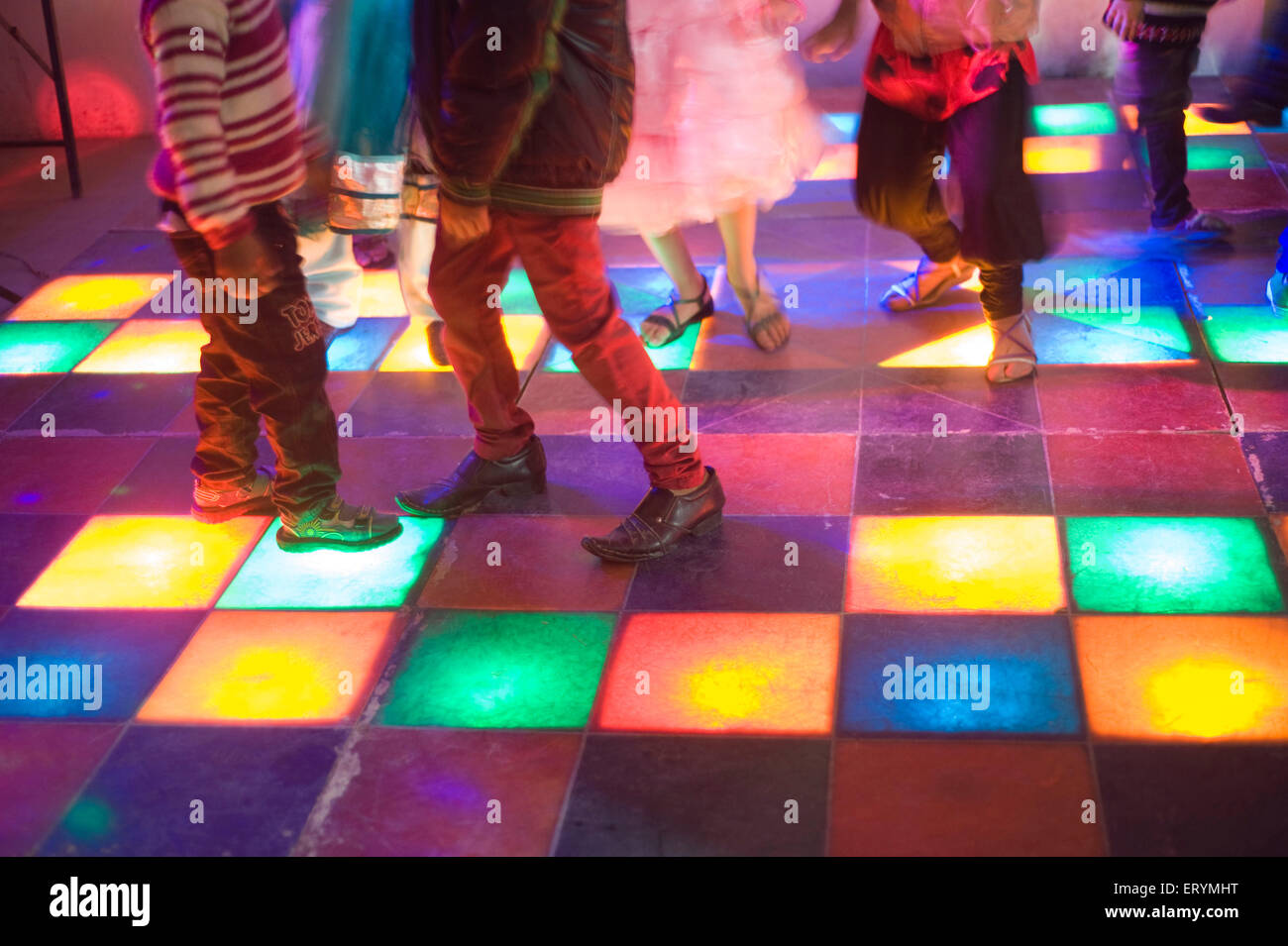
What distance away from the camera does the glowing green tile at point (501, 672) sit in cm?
252

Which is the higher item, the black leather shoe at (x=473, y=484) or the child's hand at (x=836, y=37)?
the child's hand at (x=836, y=37)

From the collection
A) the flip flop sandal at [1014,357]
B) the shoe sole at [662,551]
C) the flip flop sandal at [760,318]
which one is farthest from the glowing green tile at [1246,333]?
the shoe sole at [662,551]

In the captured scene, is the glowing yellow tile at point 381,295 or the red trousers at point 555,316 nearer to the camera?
the red trousers at point 555,316

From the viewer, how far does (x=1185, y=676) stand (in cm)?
245

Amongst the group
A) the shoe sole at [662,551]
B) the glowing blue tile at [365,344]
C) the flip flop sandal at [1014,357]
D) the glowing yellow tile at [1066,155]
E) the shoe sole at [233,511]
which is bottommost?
the shoe sole at [233,511]

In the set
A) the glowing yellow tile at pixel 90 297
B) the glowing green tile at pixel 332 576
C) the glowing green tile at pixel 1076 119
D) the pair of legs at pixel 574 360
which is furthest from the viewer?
the glowing green tile at pixel 1076 119

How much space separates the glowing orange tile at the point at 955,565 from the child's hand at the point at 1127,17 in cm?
200

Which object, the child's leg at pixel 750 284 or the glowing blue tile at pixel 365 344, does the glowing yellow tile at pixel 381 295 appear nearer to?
the glowing blue tile at pixel 365 344

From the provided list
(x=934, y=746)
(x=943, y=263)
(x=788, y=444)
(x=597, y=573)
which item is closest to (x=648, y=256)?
(x=943, y=263)

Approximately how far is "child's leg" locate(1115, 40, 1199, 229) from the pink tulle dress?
1216 millimetres

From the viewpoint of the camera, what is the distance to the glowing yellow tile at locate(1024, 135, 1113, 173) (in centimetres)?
505

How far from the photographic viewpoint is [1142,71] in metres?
4.20

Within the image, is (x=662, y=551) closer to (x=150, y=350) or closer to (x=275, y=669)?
(x=275, y=669)
